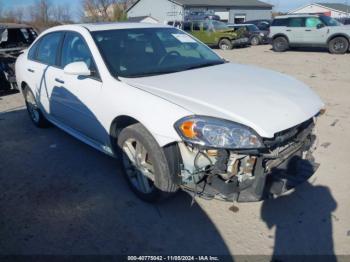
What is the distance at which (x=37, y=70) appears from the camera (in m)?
4.92

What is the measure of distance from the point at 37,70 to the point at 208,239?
3.53 metres

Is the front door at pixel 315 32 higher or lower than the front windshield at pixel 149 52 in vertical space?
higher

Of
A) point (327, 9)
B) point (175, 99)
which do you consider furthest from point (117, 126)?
point (327, 9)

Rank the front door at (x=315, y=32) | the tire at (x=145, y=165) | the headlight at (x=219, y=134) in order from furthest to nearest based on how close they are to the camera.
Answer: the front door at (x=315, y=32)
the tire at (x=145, y=165)
the headlight at (x=219, y=134)

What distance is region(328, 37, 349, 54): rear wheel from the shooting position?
1560 cm

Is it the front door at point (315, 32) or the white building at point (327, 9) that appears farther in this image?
the white building at point (327, 9)

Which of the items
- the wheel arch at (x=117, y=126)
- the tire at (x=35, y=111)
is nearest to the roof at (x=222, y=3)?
the tire at (x=35, y=111)

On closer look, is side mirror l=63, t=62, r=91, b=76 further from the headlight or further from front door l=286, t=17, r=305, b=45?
front door l=286, t=17, r=305, b=45

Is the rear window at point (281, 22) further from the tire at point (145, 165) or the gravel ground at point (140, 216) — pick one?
the tire at point (145, 165)

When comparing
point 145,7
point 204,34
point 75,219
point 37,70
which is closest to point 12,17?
point 145,7

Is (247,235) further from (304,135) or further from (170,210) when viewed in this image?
(304,135)

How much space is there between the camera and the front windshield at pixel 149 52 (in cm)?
363

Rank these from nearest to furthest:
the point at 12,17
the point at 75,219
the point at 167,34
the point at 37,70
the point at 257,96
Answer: the point at 257,96
the point at 75,219
the point at 167,34
the point at 37,70
the point at 12,17

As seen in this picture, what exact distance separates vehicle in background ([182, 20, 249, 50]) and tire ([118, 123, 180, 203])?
57.2 ft
